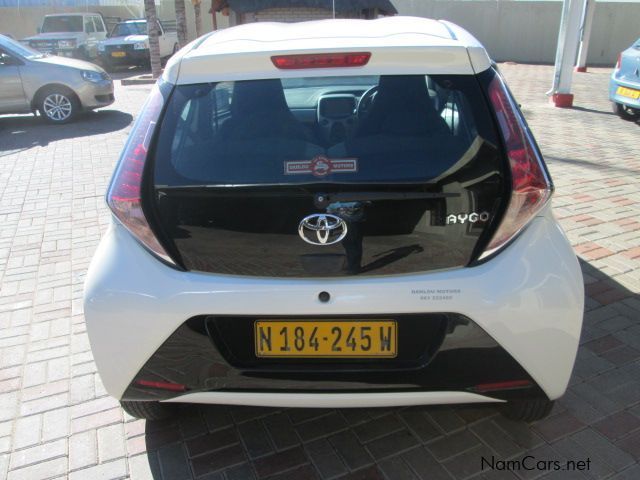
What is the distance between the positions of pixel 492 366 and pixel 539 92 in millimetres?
12394

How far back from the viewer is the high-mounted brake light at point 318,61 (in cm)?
201

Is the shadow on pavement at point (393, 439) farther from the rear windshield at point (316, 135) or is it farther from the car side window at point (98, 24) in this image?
the car side window at point (98, 24)

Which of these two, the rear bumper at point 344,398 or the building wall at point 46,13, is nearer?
the rear bumper at point 344,398

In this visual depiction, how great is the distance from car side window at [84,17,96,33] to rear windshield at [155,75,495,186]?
21.0m

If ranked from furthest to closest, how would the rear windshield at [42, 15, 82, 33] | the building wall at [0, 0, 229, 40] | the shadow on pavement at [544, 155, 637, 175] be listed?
the building wall at [0, 0, 229, 40], the rear windshield at [42, 15, 82, 33], the shadow on pavement at [544, 155, 637, 175]

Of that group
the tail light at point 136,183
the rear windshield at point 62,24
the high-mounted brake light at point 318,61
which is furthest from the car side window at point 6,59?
the rear windshield at point 62,24

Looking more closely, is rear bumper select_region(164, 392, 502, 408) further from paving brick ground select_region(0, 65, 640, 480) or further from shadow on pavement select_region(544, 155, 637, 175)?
shadow on pavement select_region(544, 155, 637, 175)

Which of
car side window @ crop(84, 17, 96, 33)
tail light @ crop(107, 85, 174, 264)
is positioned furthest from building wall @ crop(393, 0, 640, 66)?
tail light @ crop(107, 85, 174, 264)

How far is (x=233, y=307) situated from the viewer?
1955 mm

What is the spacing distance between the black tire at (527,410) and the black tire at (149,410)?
1.46 metres

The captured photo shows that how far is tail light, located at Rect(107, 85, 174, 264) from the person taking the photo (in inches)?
80.7

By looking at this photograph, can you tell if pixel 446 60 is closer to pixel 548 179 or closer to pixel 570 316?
pixel 548 179

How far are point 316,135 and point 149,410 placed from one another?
1366mm

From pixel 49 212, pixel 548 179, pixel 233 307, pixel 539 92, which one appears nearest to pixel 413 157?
Answer: pixel 548 179
